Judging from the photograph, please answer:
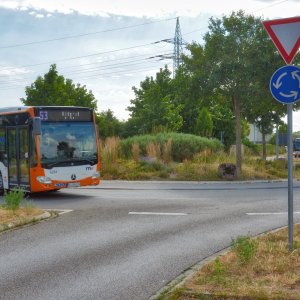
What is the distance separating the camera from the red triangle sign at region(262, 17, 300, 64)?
24.5 feet

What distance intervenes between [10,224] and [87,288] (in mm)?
4968

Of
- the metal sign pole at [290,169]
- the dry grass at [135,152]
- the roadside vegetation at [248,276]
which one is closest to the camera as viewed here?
the roadside vegetation at [248,276]

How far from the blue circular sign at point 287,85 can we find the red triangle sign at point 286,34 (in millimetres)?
172

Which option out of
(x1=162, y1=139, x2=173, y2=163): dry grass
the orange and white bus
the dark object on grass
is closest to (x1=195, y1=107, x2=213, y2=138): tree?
(x1=162, y1=139, x2=173, y2=163): dry grass

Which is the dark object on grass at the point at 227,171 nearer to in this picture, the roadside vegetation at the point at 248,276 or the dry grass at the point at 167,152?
the dry grass at the point at 167,152

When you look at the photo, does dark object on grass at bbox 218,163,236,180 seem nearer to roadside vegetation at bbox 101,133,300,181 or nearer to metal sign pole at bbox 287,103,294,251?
roadside vegetation at bbox 101,133,300,181

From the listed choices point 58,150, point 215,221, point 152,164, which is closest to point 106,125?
point 152,164

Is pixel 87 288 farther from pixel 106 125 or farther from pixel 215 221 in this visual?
pixel 106 125

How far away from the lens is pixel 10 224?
36.2 feet

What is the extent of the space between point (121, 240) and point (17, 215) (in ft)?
10.3

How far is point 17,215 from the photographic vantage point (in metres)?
11.8

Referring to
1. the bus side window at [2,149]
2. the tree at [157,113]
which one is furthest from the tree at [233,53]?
the tree at [157,113]

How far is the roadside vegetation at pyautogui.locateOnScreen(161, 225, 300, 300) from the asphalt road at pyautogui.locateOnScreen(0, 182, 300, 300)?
19.1 inches

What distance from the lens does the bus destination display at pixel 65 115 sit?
16.1 metres
